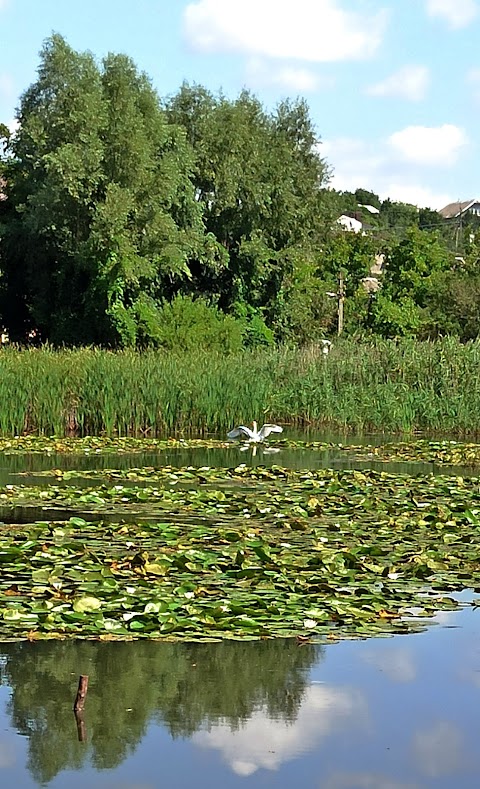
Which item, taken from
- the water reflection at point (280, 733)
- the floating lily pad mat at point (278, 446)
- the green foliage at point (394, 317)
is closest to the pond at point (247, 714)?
the water reflection at point (280, 733)

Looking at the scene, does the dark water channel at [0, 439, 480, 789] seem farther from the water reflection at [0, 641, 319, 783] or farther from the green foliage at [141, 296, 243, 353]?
the green foliage at [141, 296, 243, 353]

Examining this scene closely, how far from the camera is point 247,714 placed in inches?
205

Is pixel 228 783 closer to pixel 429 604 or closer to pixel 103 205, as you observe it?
pixel 429 604

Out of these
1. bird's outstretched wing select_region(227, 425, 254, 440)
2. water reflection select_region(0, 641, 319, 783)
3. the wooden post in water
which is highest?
bird's outstretched wing select_region(227, 425, 254, 440)

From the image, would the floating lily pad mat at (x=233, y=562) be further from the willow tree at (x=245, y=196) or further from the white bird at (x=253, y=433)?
the willow tree at (x=245, y=196)

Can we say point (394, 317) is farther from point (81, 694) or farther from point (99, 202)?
point (81, 694)

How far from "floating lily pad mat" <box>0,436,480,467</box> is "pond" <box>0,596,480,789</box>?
10.0m

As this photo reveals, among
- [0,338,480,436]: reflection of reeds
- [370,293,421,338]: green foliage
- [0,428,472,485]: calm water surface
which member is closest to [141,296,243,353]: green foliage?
[0,338,480,436]: reflection of reeds

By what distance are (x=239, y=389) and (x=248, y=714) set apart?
15.9 m

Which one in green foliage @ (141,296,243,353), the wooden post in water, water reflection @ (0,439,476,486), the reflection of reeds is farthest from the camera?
green foliage @ (141,296,243,353)

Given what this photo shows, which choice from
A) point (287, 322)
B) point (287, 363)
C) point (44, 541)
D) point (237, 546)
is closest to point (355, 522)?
point (237, 546)

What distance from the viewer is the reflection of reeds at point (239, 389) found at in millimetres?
19203

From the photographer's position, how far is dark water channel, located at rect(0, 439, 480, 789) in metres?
4.59

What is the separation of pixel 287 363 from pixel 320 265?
93.0 ft
